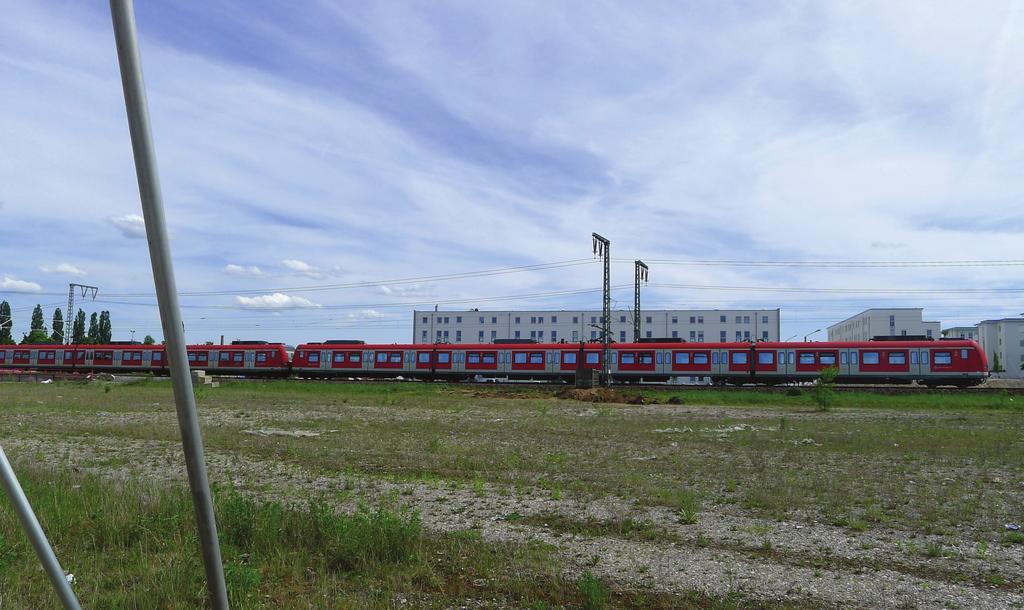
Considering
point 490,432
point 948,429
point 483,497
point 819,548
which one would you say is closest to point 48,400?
point 490,432

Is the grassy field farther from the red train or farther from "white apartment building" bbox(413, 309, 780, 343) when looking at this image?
"white apartment building" bbox(413, 309, 780, 343)

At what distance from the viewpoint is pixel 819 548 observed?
7.35 m

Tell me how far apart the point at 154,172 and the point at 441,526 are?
6.92 metres

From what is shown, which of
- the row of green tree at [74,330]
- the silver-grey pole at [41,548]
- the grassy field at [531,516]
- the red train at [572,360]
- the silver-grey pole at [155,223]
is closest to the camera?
the silver-grey pole at [155,223]

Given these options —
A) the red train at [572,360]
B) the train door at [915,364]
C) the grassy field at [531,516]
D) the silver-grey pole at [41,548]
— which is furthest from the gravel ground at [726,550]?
the train door at [915,364]

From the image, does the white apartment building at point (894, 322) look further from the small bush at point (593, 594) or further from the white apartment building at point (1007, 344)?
the small bush at point (593, 594)

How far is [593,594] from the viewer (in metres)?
5.56

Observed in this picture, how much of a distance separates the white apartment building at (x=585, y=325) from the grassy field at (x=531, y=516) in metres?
84.9

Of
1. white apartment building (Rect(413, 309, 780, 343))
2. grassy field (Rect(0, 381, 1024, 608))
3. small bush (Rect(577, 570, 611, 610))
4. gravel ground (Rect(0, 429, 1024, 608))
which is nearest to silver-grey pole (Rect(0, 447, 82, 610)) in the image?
grassy field (Rect(0, 381, 1024, 608))

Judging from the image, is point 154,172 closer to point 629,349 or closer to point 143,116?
point 143,116

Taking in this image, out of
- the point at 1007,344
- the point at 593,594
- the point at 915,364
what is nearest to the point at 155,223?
the point at 593,594

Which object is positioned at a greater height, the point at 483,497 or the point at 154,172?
the point at 154,172

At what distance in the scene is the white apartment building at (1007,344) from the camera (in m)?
99.8

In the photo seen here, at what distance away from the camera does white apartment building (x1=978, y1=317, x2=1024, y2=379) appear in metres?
99.8
